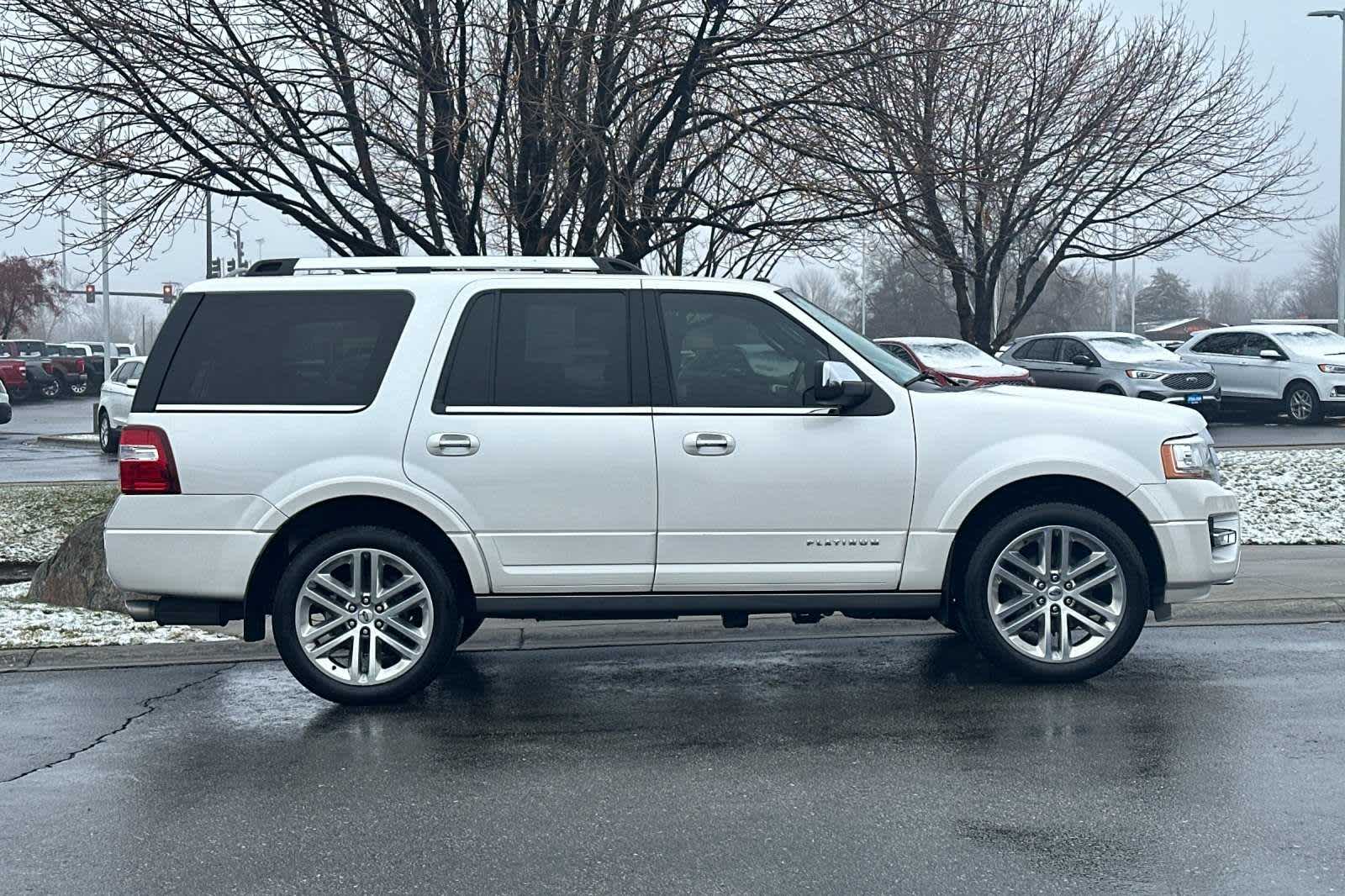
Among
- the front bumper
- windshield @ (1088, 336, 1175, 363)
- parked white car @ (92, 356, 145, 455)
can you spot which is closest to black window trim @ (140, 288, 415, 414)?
the front bumper

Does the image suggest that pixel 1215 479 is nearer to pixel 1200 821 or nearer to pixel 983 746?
pixel 983 746

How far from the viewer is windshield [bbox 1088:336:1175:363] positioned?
25547 mm

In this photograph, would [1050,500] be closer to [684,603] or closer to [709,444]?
[709,444]

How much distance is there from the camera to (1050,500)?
22.5ft

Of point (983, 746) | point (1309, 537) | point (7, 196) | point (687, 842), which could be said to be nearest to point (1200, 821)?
point (983, 746)

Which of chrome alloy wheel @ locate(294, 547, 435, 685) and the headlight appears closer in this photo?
chrome alloy wheel @ locate(294, 547, 435, 685)

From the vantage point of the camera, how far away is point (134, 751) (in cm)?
599

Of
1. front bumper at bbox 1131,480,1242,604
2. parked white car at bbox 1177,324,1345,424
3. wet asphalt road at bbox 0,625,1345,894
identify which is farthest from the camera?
parked white car at bbox 1177,324,1345,424

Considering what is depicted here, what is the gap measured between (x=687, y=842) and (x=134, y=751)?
2.62m

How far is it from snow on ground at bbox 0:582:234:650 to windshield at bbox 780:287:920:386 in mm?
3878

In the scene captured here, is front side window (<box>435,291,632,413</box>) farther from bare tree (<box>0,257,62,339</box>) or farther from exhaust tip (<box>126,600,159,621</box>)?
bare tree (<box>0,257,62,339</box>)

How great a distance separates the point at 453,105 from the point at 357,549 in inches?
203

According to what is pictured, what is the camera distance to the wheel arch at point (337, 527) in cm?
664

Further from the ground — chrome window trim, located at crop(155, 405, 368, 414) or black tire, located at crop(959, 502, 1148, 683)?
chrome window trim, located at crop(155, 405, 368, 414)
